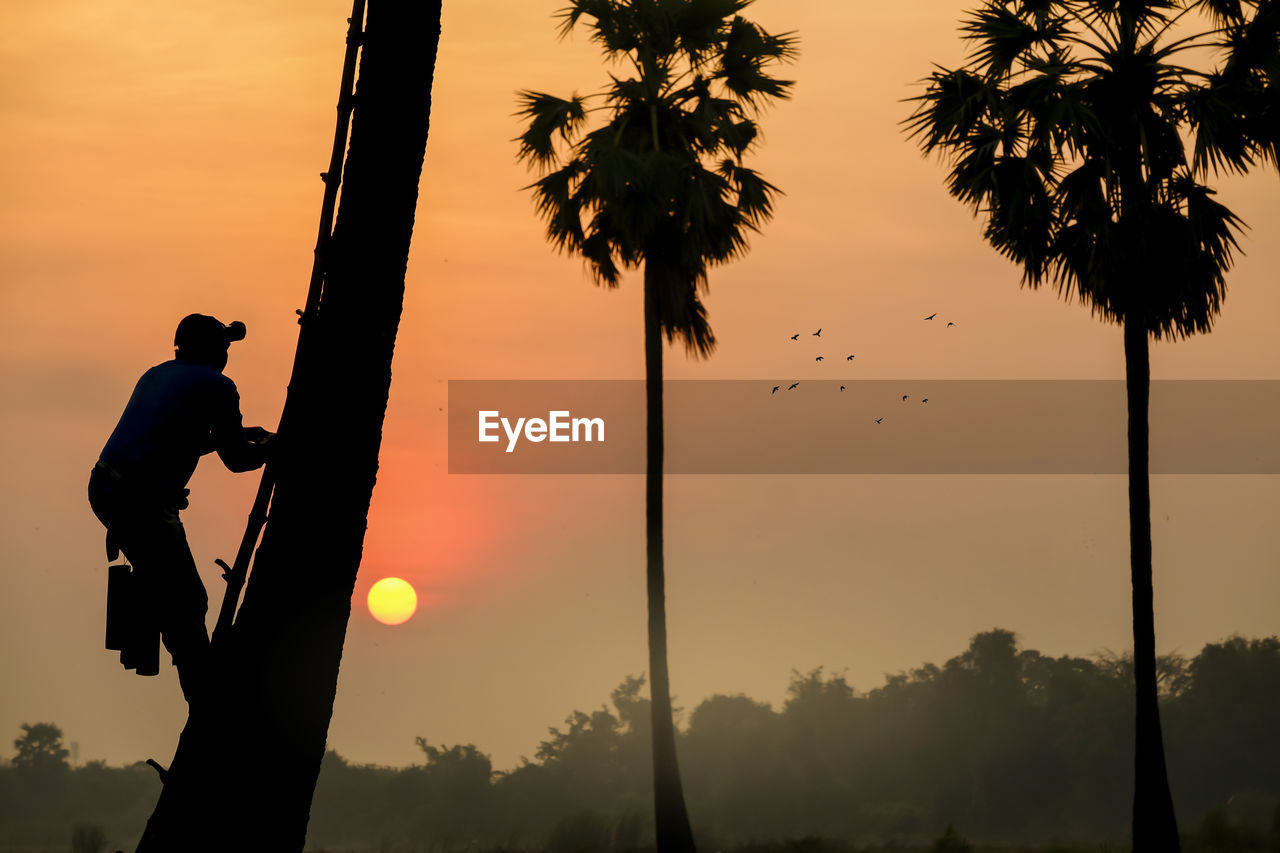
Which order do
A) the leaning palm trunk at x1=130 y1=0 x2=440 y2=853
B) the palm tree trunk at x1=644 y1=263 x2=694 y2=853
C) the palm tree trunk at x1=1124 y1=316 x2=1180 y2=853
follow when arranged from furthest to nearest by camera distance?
1. the palm tree trunk at x1=644 y1=263 x2=694 y2=853
2. the palm tree trunk at x1=1124 y1=316 x2=1180 y2=853
3. the leaning palm trunk at x1=130 y1=0 x2=440 y2=853

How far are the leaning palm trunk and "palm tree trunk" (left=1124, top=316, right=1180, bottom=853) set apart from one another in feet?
44.0

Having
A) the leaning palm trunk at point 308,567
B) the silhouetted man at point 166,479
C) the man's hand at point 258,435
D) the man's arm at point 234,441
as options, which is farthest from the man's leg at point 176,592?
the man's hand at point 258,435

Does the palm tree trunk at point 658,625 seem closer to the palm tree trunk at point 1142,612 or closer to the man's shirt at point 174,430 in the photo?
the palm tree trunk at point 1142,612

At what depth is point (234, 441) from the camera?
5977 mm

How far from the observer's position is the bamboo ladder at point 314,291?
19.9 feet

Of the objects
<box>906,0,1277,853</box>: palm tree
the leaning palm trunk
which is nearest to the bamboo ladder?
the leaning palm trunk

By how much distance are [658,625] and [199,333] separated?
1462 cm

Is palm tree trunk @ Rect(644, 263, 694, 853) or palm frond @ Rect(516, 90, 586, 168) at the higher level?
palm frond @ Rect(516, 90, 586, 168)

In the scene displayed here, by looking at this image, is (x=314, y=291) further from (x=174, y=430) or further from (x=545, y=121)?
(x=545, y=121)

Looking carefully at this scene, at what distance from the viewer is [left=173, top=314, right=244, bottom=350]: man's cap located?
6.10 metres

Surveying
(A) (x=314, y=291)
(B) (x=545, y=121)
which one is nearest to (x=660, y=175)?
(B) (x=545, y=121)

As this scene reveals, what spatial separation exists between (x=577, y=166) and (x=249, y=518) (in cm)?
1569

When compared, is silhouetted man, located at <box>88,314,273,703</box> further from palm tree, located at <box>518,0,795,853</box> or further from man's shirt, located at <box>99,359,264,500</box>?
palm tree, located at <box>518,0,795,853</box>

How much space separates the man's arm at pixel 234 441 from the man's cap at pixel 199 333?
0.23 m
